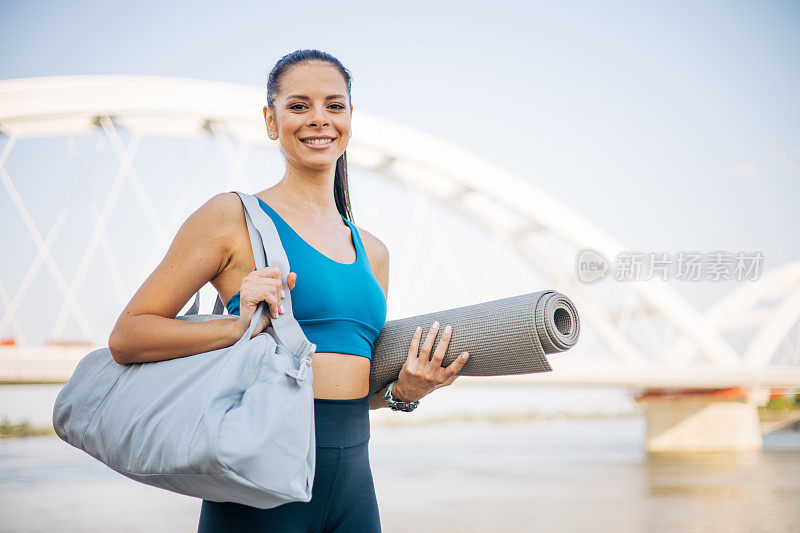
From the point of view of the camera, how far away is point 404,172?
19734mm

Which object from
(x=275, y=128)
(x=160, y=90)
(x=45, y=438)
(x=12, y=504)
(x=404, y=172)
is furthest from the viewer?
(x=45, y=438)

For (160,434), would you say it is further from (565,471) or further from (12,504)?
(565,471)

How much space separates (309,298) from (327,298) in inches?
1.5

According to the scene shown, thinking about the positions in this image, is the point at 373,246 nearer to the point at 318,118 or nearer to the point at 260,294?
the point at 318,118

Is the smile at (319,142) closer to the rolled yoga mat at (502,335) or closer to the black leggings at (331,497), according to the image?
the rolled yoga mat at (502,335)

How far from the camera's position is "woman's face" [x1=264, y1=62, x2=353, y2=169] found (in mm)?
1587

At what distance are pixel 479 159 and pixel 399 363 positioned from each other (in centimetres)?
1919

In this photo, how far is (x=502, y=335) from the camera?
144 cm

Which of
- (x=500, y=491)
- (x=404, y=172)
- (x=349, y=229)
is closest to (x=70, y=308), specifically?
(x=404, y=172)

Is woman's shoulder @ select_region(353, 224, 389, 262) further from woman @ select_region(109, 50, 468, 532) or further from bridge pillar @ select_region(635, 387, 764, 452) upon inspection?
bridge pillar @ select_region(635, 387, 764, 452)

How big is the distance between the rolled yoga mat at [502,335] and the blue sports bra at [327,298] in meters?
0.09

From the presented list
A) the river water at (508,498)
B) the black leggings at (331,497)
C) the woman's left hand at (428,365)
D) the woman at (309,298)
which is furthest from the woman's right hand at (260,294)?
the river water at (508,498)

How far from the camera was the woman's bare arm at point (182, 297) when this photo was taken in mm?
1313

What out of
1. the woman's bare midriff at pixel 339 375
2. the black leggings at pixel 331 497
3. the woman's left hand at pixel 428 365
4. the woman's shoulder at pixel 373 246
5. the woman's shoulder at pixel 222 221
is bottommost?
the black leggings at pixel 331 497
